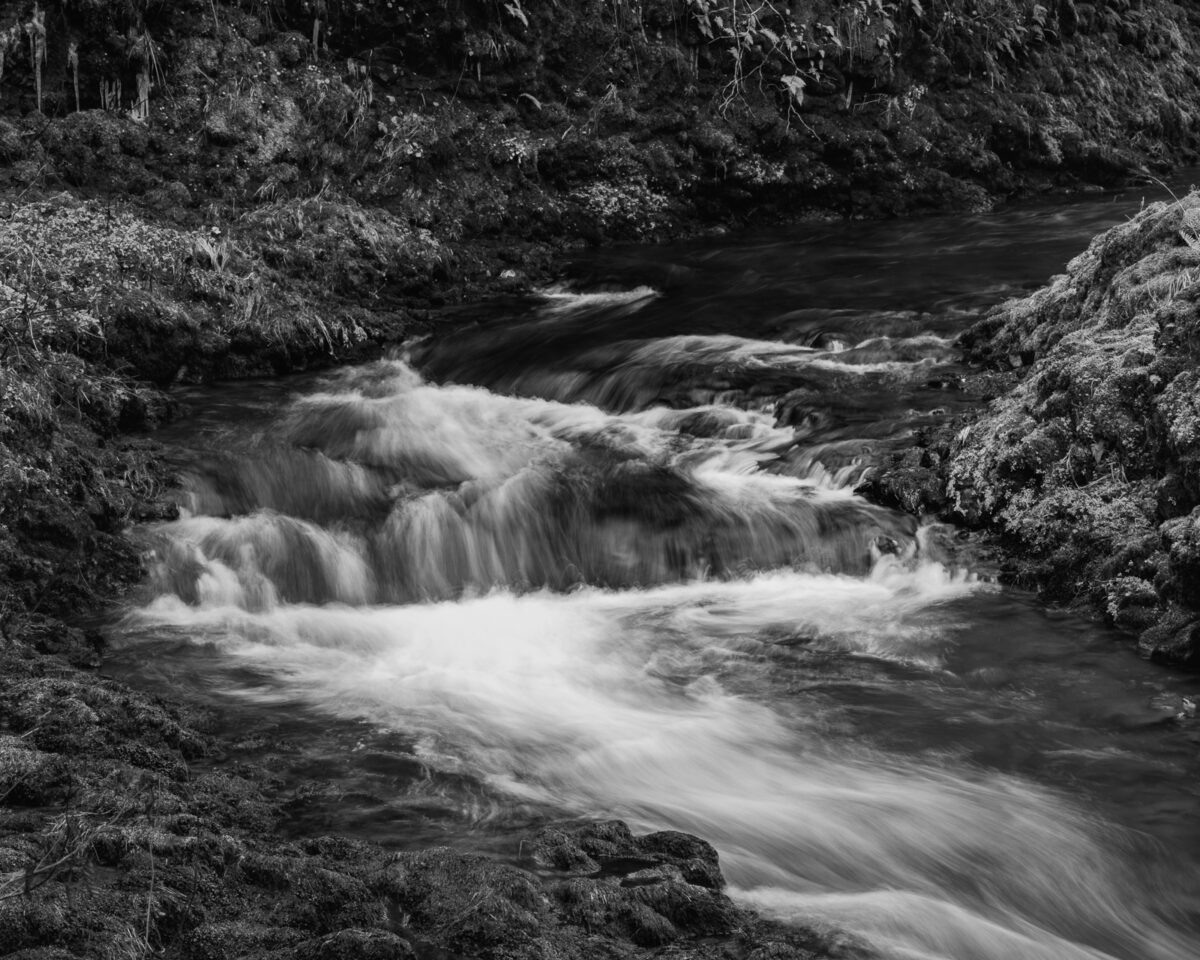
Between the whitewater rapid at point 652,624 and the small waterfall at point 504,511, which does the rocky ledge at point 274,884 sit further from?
the small waterfall at point 504,511

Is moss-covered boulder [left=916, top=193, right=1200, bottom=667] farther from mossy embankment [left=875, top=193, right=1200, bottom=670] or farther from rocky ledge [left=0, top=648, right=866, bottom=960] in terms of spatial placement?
rocky ledge [left=0, top=648, right=866, bottom=960]

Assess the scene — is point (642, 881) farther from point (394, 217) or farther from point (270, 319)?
point (394, 217)

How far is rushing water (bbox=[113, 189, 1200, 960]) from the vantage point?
14.8ft

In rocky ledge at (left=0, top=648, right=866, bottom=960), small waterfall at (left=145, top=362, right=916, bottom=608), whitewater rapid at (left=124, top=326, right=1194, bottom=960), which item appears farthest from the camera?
small waterfall at (left=145, top=362, right=916, bottom=608)

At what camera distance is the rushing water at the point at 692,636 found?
14.8ft

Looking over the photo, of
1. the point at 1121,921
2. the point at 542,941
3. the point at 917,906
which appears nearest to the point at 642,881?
the point at 542,941

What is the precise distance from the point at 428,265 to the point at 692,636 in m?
7.67

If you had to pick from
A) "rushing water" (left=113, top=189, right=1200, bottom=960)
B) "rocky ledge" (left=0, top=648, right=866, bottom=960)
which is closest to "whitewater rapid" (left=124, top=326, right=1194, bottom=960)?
"rushing water" (left=113, top=189, right=1200, bottom=960)

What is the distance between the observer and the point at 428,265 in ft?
43.3

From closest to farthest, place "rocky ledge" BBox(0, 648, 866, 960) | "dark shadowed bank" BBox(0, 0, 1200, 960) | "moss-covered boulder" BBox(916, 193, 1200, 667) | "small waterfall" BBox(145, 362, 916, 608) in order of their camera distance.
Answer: "rocky ledge" BBox(0, 648, 866, 960)
"dark shadowed bank" BBox(0, 0, 1200, 960)
"moss-covered boulder" BBox(916, 193, 1200, 667)
"small waterfall" BBox(145, 362, 916, 608)

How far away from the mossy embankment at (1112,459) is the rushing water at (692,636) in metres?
0.28

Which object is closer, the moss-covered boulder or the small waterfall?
the moss-covered boulder

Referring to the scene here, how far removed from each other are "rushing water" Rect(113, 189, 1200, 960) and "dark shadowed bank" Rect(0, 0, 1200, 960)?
424 mm

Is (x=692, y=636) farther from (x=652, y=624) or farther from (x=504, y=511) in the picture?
(x=504, y=511)
